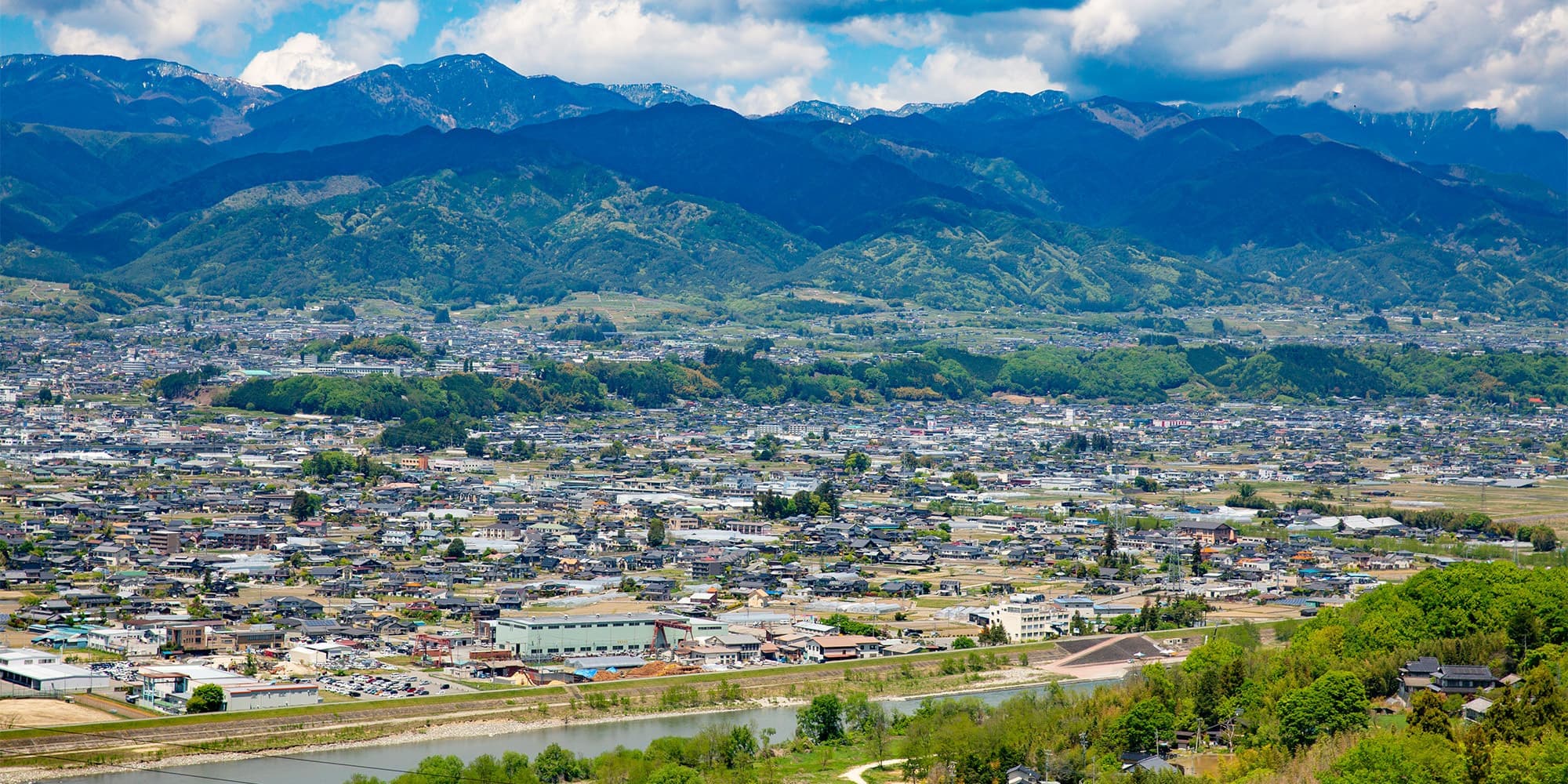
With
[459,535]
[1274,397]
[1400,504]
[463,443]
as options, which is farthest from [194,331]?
[1400,504]

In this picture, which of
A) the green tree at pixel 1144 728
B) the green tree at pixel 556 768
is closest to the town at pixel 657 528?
the green tree at pixel 556 768

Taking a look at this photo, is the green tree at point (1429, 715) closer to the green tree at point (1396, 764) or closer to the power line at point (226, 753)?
the green tree at point (1396, 764)

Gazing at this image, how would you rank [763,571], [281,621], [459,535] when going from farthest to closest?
[459,535]
[763,571]
[281,621]

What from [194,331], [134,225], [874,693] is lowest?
[874,693]


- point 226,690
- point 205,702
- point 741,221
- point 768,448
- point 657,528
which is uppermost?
point 741,221

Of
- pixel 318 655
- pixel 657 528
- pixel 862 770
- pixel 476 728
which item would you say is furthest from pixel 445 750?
pixel 657 528

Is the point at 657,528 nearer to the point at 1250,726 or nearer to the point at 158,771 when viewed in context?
the point at 158,771

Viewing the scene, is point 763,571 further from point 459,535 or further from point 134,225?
point 134,225
